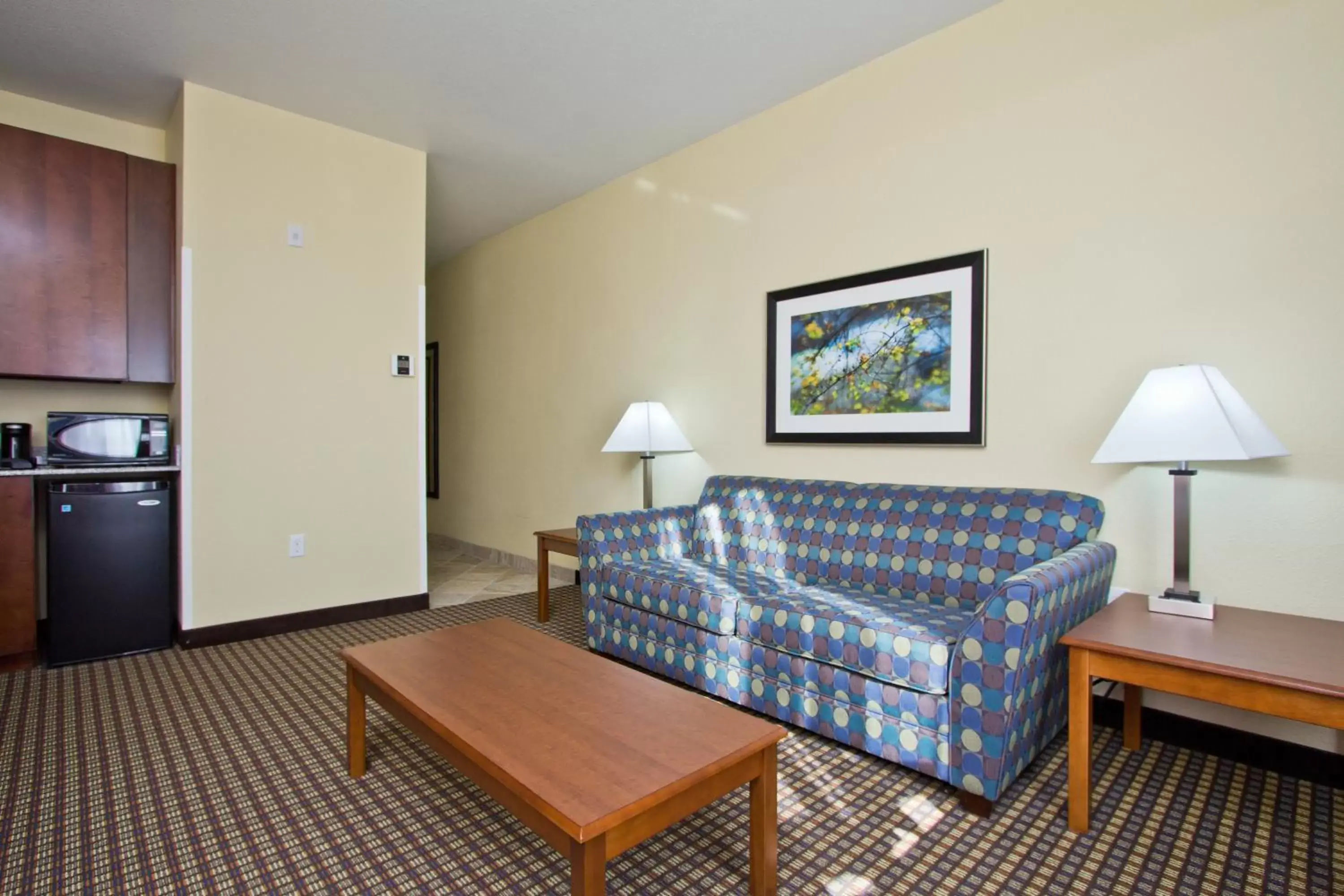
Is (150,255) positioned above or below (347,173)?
below

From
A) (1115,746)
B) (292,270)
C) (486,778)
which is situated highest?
(292,270)

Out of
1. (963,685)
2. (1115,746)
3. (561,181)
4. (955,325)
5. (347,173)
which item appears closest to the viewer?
(963,685)

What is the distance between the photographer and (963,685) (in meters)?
1.71

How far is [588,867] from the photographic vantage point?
1.05m

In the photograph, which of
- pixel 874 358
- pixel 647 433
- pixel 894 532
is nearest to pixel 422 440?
pixel 647 433

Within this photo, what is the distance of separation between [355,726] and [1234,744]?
2.60m

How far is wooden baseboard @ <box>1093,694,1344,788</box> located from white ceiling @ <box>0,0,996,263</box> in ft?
8.35

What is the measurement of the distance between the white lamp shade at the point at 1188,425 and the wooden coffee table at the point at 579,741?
4.24ft

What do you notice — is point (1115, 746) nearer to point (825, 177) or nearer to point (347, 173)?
point (825, 177)

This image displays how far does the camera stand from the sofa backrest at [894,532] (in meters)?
2.16

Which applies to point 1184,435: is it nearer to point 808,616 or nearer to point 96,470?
point 808,616

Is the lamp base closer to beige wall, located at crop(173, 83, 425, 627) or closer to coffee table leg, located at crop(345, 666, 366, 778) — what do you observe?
coffee table leg, located at crop(345, 666, 366, 778)

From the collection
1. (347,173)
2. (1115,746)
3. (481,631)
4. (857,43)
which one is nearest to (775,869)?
(481,631)

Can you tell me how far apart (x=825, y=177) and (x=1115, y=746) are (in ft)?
8.09
